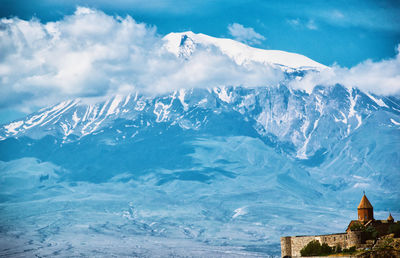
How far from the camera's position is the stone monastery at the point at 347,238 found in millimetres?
79312

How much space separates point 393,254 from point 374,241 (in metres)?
7.07

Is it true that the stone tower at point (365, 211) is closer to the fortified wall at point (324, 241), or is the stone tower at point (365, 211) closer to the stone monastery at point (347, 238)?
the stone monastery at point (347, 238)

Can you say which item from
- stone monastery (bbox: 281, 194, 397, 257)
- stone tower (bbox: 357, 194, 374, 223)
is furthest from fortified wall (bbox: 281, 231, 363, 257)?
stone tower (bbox: 357, 194, 374, 223)

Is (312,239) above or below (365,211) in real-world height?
below

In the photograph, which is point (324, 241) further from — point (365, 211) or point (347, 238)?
point (365, 211)

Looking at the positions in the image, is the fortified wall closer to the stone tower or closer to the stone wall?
the stone wall

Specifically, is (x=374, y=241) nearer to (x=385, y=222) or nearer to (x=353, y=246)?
(x=353, y=246)

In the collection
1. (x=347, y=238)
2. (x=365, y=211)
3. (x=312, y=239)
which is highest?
(x=365, y=211)

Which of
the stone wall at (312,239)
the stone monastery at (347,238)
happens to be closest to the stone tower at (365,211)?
the stone monastery at (347,238)

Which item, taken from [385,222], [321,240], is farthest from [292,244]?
[385,222]

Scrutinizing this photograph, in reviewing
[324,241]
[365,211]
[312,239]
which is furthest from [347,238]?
[365,211]

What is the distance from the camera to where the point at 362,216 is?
98.1 meters

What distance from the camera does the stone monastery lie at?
3123 inches

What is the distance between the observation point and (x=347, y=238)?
79.2m
